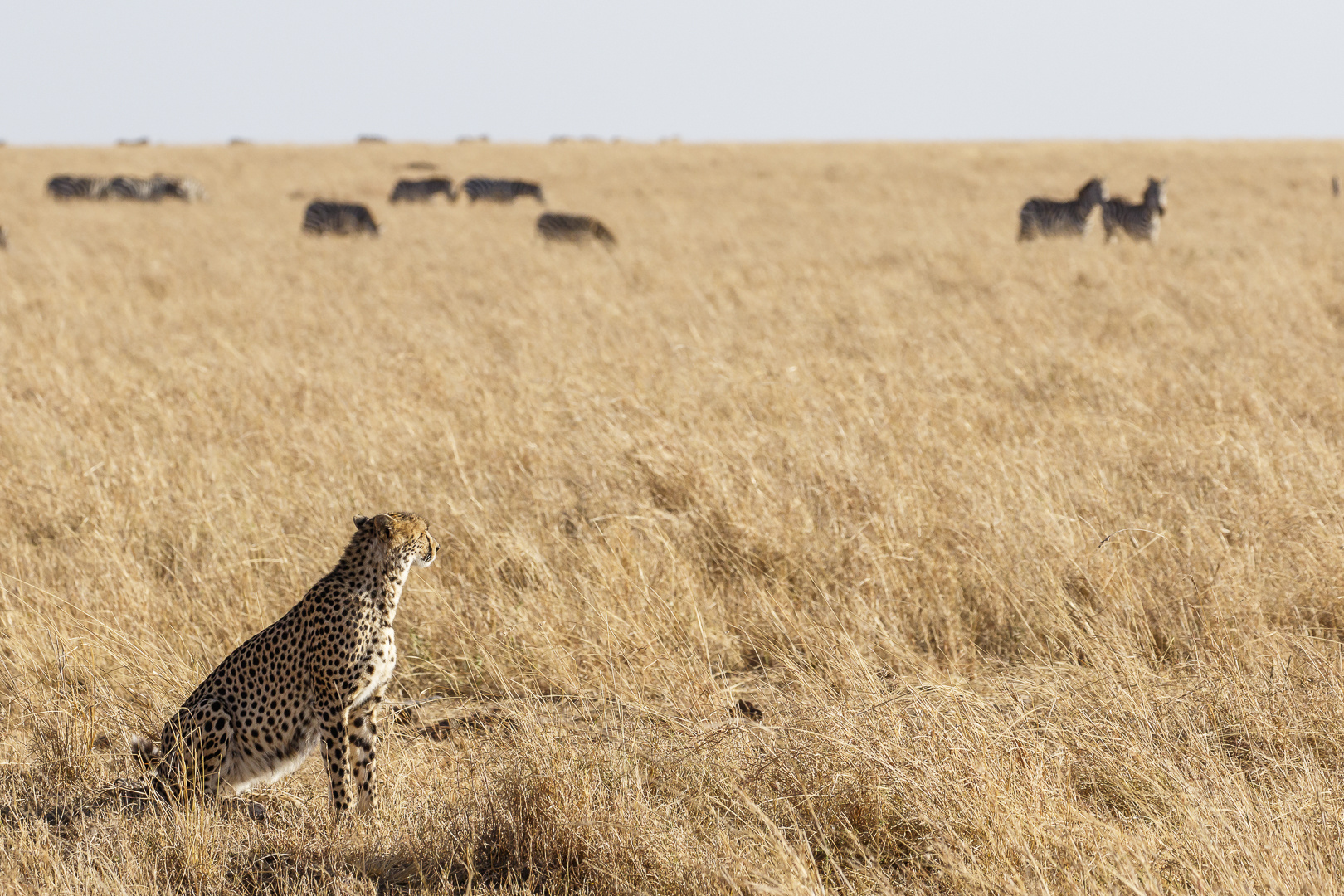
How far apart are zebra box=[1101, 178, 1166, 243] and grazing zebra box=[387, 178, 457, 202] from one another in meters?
15.3

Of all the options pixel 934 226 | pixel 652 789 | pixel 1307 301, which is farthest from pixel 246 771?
pixel 934 226

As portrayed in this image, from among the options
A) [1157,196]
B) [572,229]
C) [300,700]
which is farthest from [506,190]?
[300,700]

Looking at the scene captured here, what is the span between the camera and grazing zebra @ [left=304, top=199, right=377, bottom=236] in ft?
62.0

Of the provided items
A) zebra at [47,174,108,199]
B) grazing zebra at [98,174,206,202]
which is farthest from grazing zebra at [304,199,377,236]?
zebra at [47,174,108,199]

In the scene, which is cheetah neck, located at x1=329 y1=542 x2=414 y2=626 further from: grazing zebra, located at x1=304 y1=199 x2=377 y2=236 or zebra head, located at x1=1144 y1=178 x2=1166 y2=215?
zebra head, located at x1=1144 y1=178 x2=1166 y2=215

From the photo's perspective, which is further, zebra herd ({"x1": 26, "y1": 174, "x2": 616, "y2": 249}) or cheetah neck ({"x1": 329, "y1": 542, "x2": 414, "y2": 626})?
zebra herd ({"x1": 26, "y1": 174, "x2": 616, "y2": 249})

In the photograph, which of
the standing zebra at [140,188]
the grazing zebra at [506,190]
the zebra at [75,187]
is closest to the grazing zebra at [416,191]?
the grazing zebra at [506,190]

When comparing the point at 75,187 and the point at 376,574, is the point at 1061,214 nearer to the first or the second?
the point at 376,574

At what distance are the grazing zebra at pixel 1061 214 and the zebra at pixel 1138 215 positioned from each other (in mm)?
328

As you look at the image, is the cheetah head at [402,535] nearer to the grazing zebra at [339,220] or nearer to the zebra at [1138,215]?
the zebra at [1138,215]

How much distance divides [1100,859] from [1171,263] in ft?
40.7

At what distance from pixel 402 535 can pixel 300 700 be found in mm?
513

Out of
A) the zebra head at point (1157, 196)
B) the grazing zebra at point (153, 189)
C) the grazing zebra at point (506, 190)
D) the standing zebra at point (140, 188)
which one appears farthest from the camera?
the grazing zebra at point (506, 190)

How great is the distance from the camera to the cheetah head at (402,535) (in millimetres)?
3363
